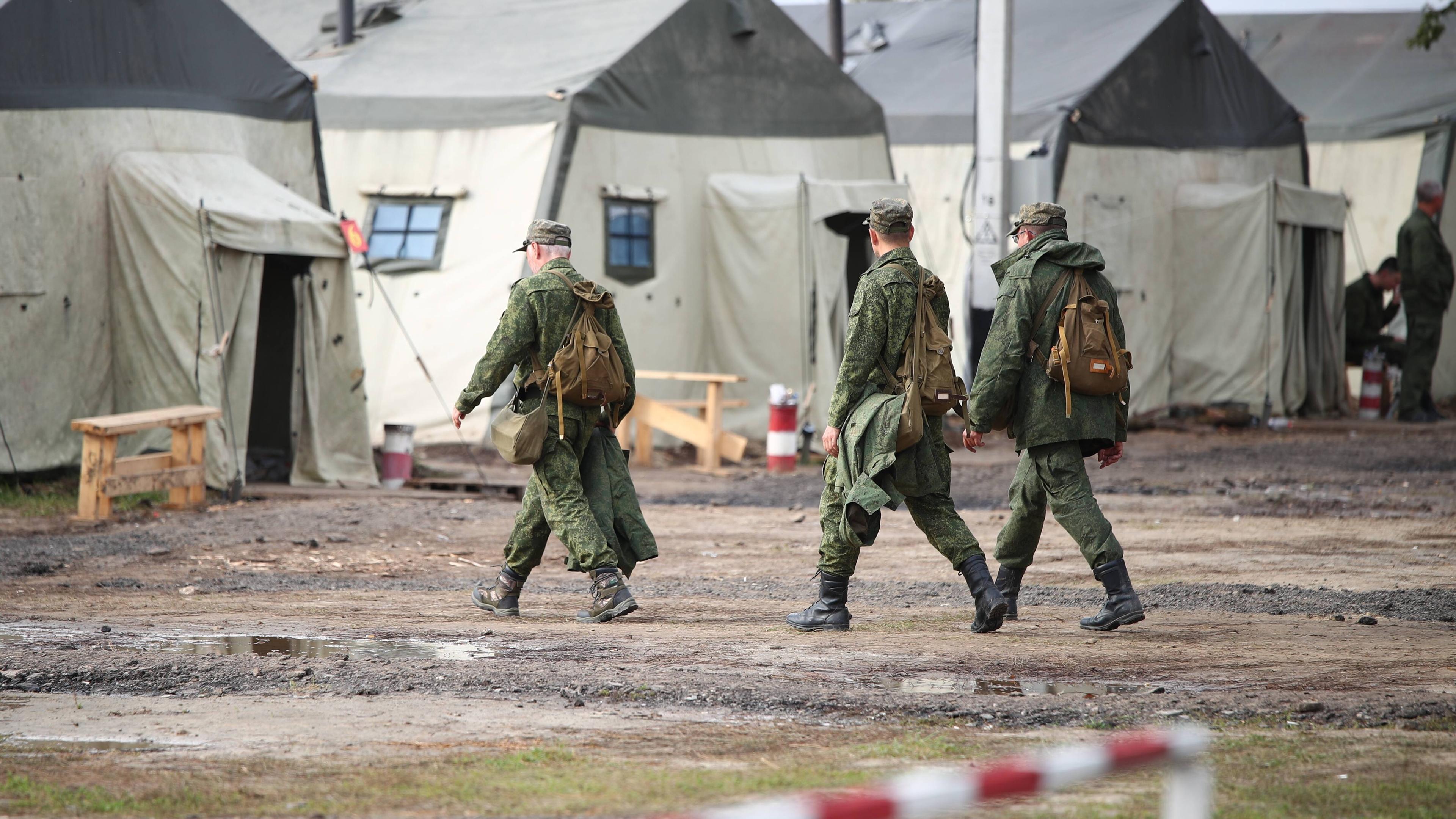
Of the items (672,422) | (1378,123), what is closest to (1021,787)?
(672,422)

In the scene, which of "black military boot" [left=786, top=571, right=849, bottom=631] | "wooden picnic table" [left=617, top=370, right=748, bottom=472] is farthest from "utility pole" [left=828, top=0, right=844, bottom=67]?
"black military boot" [left=786, top=571, right=849, bottom=631]

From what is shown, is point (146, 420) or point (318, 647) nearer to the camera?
point (318, 647)

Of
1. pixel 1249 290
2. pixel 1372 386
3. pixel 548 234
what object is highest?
pixel 1249 290

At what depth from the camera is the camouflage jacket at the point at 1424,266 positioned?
1692 centimetres

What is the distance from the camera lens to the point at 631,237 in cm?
1480

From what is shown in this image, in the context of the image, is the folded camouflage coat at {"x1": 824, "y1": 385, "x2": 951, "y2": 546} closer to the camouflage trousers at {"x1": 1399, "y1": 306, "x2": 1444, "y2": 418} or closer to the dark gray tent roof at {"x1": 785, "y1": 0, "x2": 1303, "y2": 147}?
the dark gray tent roof at {"x1": 785, "y1": 0, "x2": 1303, "y2": 147}

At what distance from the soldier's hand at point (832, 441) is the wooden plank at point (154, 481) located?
18.4 feet

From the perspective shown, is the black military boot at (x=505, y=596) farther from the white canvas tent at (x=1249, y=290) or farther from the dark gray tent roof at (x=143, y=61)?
the white canvas tent at (x=1249, y=290)

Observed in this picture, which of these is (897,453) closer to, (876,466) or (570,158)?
(876,466)

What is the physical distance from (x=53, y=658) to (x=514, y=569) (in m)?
1.89

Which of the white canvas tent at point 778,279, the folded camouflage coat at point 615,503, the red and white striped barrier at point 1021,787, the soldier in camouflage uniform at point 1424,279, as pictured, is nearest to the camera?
the red and white striped barrier at point 1021,787

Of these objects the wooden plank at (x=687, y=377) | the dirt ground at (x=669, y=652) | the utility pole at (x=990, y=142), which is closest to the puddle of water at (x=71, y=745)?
the dirt ground at (x=669, y=652)

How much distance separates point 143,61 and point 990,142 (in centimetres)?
721

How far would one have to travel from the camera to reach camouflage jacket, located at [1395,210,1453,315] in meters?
16.9
